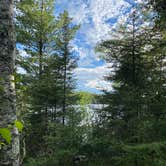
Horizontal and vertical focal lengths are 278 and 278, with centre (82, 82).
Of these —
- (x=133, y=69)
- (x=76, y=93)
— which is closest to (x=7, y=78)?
(x=133, y=69)

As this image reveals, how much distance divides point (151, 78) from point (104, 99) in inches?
85.8

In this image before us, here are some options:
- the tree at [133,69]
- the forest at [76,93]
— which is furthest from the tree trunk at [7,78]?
the tree at [133,69]

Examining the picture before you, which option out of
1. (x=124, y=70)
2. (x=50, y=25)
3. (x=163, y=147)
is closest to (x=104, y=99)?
(x=124, y=70)

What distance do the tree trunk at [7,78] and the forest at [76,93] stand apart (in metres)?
0.01

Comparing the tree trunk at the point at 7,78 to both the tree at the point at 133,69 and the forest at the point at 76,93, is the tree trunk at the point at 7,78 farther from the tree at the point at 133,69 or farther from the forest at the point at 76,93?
the tree at the point at 133,69

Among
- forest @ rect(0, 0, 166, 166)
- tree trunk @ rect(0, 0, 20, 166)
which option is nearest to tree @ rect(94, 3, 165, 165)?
forest @ rect(0, 0, 166, 166)

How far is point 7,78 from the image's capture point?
3.23 meters

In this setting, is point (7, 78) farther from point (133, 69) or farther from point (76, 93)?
point (76, 93)

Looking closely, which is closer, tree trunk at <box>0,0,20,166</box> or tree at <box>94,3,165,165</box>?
tree trunk at <box>0,0,20,166</box>

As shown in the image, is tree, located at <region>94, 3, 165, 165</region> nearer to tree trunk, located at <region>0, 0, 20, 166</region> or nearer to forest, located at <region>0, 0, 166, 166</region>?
forest, located at <region>0, 0, 166, 166</region>

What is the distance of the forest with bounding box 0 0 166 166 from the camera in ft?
10.9

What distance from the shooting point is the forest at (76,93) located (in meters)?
3.33

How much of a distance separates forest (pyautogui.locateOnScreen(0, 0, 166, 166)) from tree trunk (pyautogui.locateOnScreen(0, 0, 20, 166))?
11mm

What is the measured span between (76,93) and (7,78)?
15.1 m
